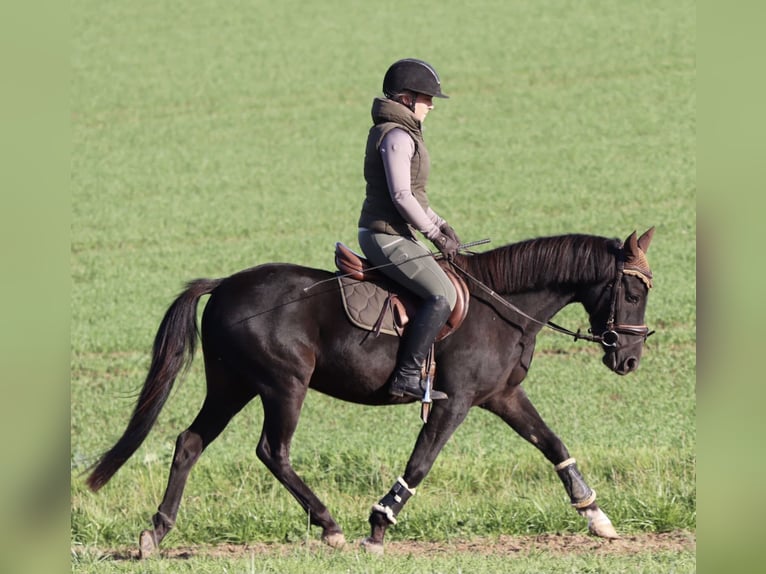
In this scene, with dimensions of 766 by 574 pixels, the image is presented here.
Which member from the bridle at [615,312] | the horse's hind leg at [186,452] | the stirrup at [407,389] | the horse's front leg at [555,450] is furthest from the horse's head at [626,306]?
the horse's hind leg at [186,452]

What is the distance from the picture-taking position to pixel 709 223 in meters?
3.13

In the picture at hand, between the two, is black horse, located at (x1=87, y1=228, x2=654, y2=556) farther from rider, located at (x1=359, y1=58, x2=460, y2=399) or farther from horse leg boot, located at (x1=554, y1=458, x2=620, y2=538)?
rider, located at (x1=359, y1=58, x2=460, y2=399)

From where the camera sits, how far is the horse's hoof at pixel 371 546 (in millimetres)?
7012

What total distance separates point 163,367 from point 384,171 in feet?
6.47

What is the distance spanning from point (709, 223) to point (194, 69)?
3098 cm

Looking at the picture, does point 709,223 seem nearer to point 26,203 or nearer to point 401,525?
point 26,203

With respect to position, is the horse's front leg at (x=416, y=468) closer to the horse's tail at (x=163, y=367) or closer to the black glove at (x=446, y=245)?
the black glove at (x=446, y=245)

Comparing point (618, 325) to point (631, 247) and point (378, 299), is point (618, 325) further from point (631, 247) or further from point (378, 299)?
point (378, 299)

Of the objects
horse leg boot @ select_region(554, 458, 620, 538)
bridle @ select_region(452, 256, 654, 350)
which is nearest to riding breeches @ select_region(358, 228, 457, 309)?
bridle @ select_region(452, 256, 654, 350)

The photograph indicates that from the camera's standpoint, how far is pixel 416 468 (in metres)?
7.16

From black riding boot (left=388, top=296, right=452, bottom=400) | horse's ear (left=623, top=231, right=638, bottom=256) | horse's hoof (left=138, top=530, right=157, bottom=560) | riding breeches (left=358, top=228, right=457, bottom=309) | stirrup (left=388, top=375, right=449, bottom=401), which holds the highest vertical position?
horse's ear (left=623, top=231, right=638, bottom=256)

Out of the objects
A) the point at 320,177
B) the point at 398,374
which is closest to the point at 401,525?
the point at 398,374

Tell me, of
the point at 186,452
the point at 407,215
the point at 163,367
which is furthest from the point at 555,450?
the point at 163,367

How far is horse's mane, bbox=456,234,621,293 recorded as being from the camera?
740cm
